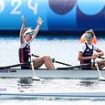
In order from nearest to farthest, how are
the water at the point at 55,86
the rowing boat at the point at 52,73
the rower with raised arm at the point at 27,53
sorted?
1. the water at the point at 55,86
2. the rowing boat at the point at 52,73
3. the rower with raised arm at the point at 27,53

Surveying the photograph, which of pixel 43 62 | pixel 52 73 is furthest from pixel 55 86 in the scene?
pixel 43 62

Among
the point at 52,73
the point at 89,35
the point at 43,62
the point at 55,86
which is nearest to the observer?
the point at 55,86

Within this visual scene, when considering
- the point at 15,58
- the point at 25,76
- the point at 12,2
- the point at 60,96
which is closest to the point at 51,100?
the point at 60,96

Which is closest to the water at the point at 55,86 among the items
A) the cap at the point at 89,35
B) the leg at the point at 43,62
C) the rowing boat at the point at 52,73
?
the rowing boat at the point at 52,73

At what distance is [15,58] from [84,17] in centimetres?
202

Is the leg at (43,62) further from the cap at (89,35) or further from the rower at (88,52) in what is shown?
the cap at (89,35)

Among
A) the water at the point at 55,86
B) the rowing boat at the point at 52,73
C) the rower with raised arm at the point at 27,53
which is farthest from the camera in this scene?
the rower with raised arm at the point at 27,53

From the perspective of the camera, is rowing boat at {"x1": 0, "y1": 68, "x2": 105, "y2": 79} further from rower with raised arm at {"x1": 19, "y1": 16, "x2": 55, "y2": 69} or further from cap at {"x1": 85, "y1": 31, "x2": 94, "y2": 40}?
cap at {"x1": 85, "y1": 31, "x2": 94, "y2": 40}

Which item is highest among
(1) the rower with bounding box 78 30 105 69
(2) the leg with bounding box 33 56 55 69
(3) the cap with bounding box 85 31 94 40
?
(3) the cap with bounding box 85 31 94 40

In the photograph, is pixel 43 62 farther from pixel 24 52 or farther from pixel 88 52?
pixel 88 52

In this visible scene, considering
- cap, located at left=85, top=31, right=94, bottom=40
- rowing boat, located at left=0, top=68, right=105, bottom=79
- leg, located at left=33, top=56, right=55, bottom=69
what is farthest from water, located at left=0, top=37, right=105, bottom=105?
cap, located at left=85, top=31, right=94, bottom=40

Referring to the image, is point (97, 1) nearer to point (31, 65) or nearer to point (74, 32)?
point (74, 32)

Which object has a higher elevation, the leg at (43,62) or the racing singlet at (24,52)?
the racing singlet at (24,52)

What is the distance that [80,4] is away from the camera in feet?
52.0
